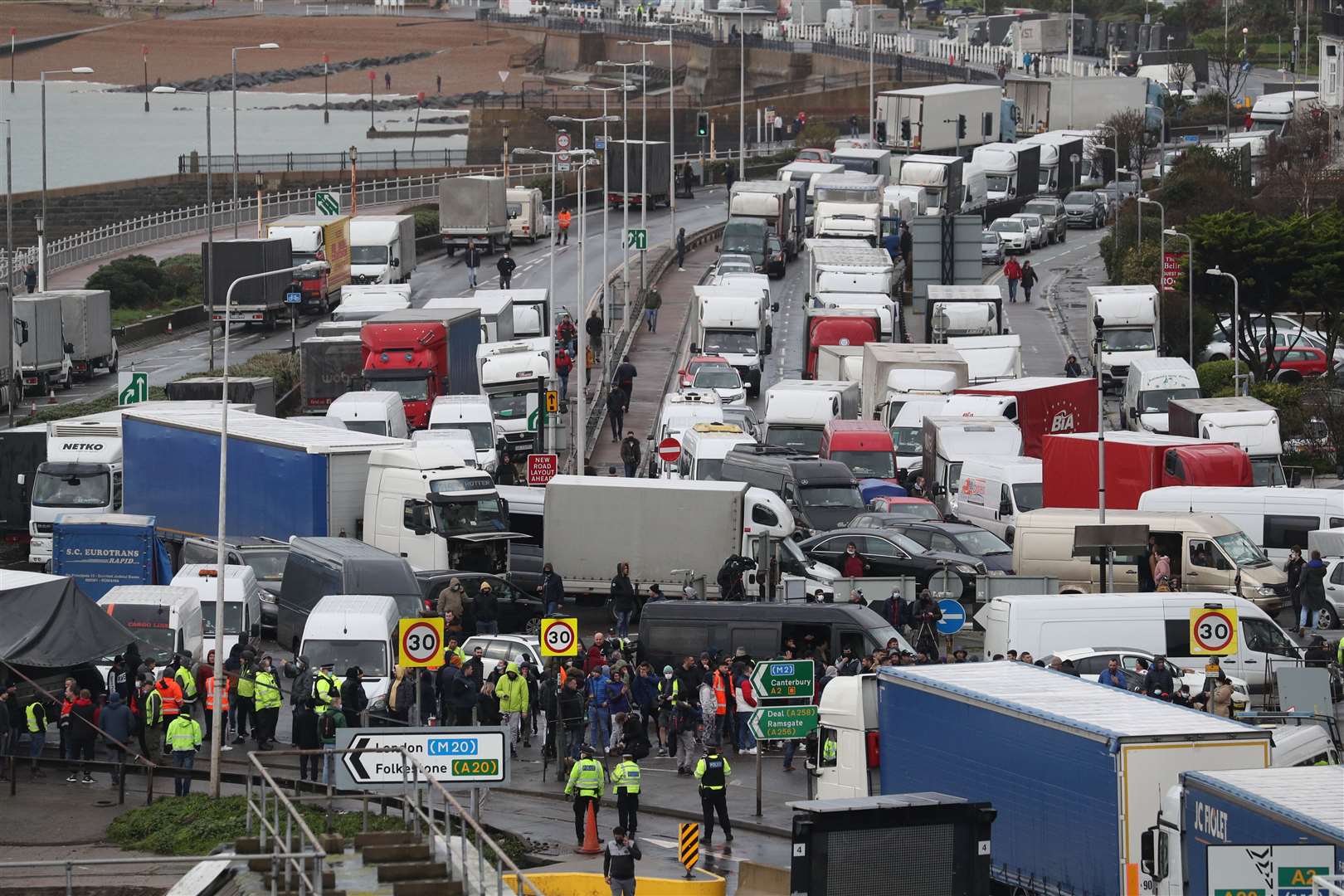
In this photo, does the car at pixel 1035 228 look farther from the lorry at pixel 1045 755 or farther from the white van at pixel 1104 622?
the lorry at pixel 1045 755

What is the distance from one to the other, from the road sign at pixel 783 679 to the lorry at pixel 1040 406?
64.5ft

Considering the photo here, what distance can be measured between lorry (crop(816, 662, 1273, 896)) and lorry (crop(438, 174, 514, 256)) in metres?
53.8

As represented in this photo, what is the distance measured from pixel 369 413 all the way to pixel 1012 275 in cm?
3087

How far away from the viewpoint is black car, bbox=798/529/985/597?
33.3m

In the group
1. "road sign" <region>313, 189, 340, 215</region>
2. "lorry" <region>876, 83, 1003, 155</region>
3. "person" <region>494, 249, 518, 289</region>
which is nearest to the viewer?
"person" <region>494, 249, 518, 289</region>

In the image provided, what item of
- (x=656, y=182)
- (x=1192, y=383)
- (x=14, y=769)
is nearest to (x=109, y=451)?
(x=14, y=769)

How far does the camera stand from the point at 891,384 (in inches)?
1827

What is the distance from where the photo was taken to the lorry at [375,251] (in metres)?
66.2

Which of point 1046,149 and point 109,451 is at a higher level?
point 1046,149

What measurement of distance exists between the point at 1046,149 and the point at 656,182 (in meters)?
16.4

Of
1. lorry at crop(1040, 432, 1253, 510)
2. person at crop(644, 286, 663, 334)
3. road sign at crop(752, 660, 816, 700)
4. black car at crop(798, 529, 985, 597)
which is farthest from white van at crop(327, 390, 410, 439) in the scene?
road sign at crop(752, 660, 816, 700)

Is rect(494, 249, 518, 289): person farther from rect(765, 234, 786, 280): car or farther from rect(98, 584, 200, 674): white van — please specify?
rect(98, 584, 200, 674): white van

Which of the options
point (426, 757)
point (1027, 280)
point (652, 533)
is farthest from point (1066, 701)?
point (1027, 280)

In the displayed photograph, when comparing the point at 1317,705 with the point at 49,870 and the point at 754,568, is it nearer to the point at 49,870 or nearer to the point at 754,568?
the point at 754,568
